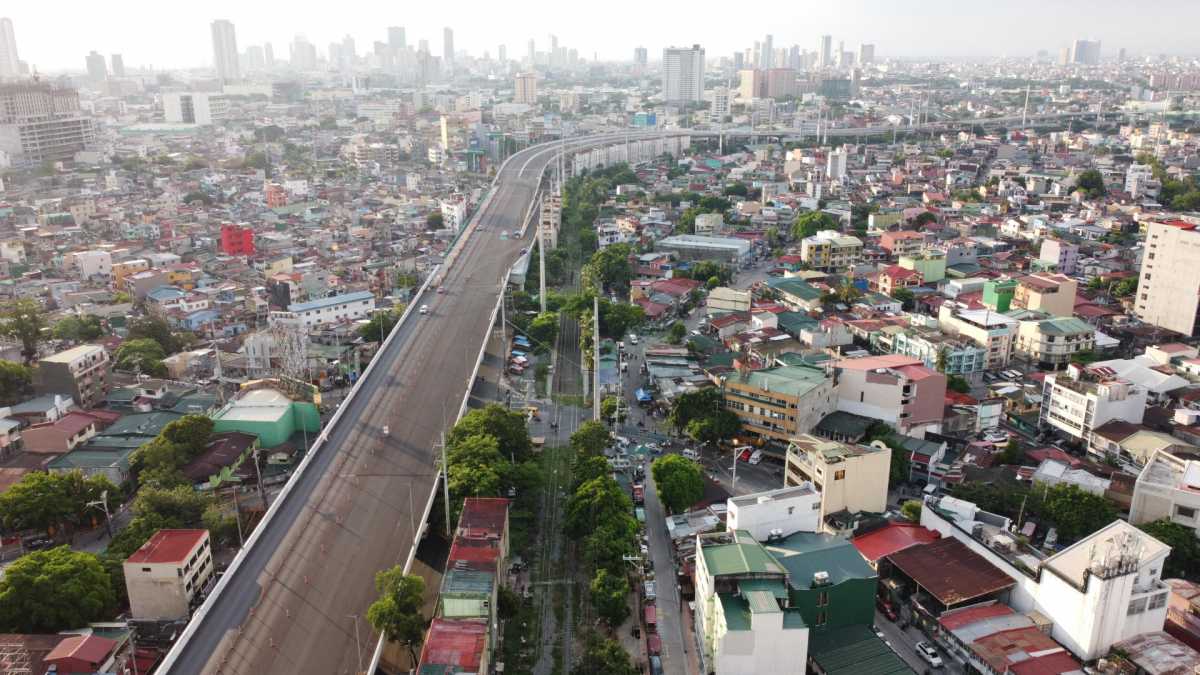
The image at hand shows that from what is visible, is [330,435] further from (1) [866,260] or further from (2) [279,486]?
(1) [866,260]

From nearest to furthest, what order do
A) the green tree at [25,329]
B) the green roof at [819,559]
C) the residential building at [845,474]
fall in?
1. the green roof at [819,559]
2. the residential building at [845,474]
3. the green tree at [25,329]

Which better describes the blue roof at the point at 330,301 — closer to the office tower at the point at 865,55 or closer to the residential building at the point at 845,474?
the residential building at the point at 845,474

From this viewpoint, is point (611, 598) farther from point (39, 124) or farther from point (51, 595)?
point (39, 124)

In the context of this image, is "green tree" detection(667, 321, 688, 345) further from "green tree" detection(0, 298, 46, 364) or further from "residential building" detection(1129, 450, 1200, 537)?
"green tree" detection(0, 298, 46, 364)

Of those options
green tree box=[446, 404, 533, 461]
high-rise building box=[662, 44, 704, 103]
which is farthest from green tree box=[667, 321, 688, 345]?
high-rise building box=[662, 44, 704, 103]

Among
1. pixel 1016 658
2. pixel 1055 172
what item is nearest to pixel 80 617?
pixel 1016 658

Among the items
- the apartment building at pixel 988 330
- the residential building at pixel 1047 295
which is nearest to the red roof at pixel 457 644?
the apartment building at pixel 988 330

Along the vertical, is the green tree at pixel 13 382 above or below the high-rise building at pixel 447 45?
below

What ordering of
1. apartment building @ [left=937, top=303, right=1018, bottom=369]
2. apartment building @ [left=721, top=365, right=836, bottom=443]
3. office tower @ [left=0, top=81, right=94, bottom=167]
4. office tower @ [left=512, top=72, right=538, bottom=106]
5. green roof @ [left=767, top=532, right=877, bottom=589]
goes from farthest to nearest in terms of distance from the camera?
office tower @ [left=512, top=72, right=538, bottom=106] < office tower @ [left=0, top=81, right=94, bottom=167] < apartment building @ [left=937, top=303, right=1018, bottom=369] < apartment building @ [left=721, top=365, right=836, bottom=443] < green roof @ [left=767, top=532, right=877, bottom=589]
